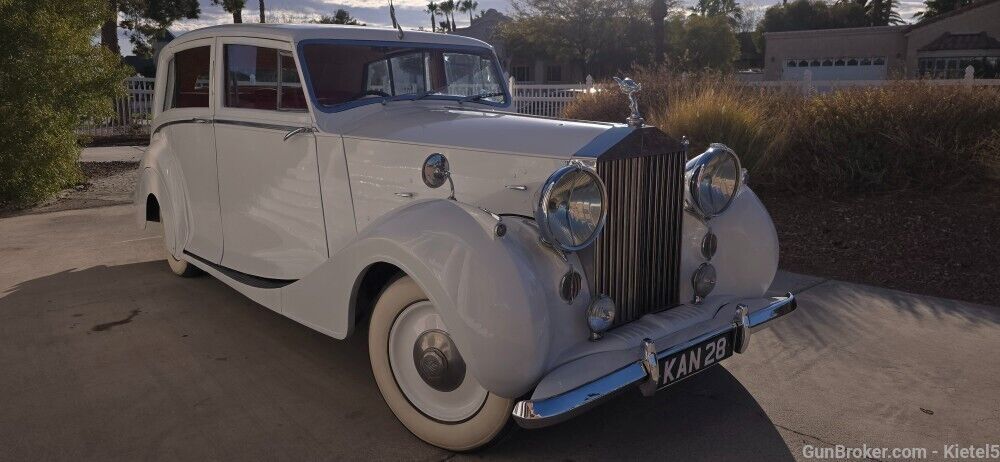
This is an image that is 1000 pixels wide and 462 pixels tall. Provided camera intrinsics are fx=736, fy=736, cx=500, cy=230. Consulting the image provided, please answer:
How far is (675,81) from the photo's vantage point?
380 inches

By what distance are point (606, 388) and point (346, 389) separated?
1515 mm

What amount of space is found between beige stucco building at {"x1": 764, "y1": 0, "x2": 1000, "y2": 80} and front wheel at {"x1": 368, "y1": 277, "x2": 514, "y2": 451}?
27.2 meters

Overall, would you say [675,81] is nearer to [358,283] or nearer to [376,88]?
[376,88]

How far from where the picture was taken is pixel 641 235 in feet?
10.2

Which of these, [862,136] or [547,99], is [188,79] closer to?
[862,136]

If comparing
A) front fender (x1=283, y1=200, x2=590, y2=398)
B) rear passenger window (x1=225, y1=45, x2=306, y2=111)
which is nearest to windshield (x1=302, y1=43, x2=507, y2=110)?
rear passenger window (x1=225, y1=45, x2=306, y2=111)

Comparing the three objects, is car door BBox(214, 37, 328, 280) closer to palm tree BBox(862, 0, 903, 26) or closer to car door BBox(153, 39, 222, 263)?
car door BBox(153, 39, 222, 263)

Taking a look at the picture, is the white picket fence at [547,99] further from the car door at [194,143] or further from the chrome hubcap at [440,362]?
the chrome hubcap at [440,362]

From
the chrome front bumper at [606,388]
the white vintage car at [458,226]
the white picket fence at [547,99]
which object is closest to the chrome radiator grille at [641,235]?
the white vintage car at [458,226]

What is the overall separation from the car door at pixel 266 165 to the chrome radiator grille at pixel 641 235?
5.08 ft

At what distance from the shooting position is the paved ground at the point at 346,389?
3.01 meters

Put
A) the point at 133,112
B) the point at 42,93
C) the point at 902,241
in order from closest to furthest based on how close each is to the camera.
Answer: the point at 902,241
the point at 42,93
the point at 133,112

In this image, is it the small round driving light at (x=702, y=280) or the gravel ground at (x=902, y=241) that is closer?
the small round driving light at (x=702, y=280)

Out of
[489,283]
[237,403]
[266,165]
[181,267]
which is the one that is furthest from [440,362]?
[181,267]
